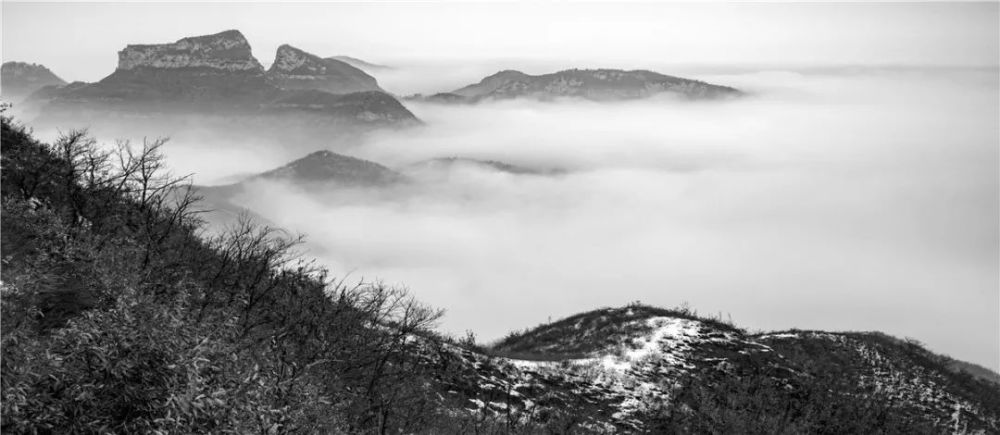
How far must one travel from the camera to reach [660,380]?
47375 mm

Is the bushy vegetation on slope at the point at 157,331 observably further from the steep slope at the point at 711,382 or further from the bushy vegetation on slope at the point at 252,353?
the steep slope at the point at 711,382

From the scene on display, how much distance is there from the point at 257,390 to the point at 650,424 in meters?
32.9

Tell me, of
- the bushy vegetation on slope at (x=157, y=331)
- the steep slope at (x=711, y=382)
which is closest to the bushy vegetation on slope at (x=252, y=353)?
the bushy vegetation on slope at (x=157, y=331)

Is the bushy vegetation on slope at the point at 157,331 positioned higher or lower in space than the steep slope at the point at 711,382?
higher

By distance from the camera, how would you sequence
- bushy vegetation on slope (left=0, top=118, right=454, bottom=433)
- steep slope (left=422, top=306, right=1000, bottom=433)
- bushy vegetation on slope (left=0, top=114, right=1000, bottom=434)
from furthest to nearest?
steep slope (left=422, top=306, right=1000, bottom=433), bushy vegetation on slope (left=0, top=114, right=1000, bottom=434), bushy vegetation on slope (left=0, top=118, right=454, bottom=433)

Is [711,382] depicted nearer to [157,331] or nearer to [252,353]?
[252,353]

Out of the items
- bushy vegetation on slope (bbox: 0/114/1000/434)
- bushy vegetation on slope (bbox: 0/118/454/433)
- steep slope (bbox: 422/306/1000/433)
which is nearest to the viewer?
bushy vegetation on slope (bbox: 0/118/454/433)

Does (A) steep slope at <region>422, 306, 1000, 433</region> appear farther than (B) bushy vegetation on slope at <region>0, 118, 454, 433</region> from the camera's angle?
Yes

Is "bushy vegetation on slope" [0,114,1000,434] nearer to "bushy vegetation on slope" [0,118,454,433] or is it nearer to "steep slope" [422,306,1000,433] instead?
"bushy vegetation on slope" [0,118,454,433]

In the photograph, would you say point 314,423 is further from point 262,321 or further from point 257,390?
point 262,321

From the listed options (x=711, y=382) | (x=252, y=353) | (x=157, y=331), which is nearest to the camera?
(x=157, y=331)

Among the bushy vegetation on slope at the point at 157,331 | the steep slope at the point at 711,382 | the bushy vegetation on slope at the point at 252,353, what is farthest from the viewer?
the steep slope at the point at 711,382

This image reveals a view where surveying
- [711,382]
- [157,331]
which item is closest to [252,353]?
[157,331]

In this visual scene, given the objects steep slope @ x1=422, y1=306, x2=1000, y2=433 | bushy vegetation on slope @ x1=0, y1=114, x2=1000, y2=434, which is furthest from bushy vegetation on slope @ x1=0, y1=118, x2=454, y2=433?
steep slope @ x1=422, y1=306, x2=1000, y2=433
